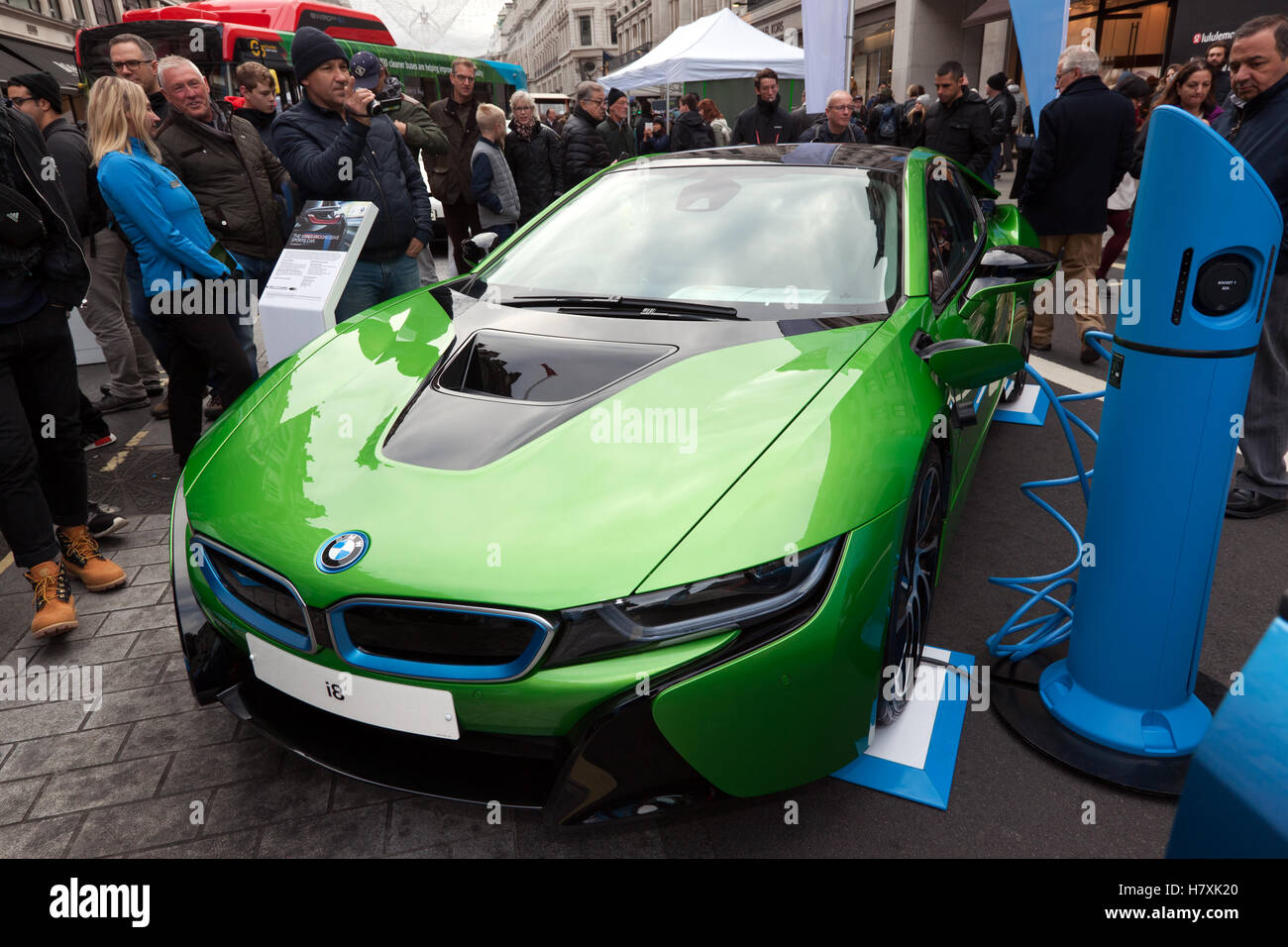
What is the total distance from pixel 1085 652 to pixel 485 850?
5.32 feet

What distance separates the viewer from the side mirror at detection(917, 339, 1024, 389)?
2348 millimetres

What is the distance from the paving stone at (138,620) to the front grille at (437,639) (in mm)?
1721

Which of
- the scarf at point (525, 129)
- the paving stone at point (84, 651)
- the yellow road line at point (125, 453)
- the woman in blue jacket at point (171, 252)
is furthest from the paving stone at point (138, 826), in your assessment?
the scarf at point (525, 129)

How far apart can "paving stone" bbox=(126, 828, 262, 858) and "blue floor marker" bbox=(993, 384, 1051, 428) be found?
4083 mm

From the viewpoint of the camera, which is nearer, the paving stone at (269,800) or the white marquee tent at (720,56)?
the paving stone at (269,800)

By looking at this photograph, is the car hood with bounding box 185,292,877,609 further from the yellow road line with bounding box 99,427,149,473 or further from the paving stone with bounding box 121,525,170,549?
the yellow road line with bounding box 99,427,149,473

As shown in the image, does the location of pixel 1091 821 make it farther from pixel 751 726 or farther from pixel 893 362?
pixel 893 362

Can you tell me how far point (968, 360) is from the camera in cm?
235

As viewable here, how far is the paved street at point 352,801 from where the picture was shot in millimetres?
1961

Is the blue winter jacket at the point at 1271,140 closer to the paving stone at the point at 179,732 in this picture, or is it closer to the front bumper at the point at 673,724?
the front bumper at the point at 673,724

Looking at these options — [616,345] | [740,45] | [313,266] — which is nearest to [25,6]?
[740,45]

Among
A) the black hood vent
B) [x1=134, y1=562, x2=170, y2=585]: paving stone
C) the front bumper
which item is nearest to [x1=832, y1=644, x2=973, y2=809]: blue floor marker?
the front bumper
